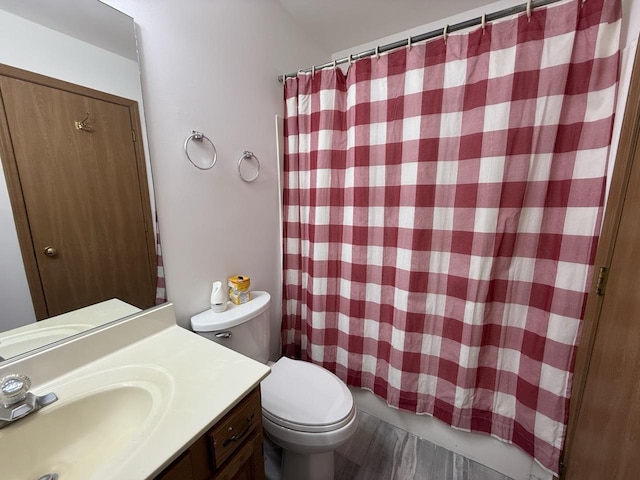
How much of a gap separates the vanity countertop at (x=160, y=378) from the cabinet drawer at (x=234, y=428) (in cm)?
4

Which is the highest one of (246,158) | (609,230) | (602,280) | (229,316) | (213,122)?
(213,122)

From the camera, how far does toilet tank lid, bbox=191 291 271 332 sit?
1.10 meters

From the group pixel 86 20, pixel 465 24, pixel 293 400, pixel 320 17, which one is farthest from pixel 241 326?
pixel 320 17

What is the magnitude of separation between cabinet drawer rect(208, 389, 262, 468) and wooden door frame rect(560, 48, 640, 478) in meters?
1.16

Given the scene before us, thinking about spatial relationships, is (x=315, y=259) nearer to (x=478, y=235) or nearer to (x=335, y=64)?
(x=478, y=235)

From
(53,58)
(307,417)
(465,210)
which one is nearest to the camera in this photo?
(53,58)

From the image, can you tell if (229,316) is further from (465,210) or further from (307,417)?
(465,210)

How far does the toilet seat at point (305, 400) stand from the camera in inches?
38.8

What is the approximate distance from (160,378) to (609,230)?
59.1 inches

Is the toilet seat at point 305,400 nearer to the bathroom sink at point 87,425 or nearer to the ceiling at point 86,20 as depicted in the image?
the bathroom sink at point 87,425

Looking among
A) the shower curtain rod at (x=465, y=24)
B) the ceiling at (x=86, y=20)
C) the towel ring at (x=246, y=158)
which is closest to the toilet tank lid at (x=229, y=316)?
the towel ring at (x=246, y=158)

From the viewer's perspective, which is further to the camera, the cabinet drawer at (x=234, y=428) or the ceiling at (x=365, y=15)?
the ceiling at (x=365, y=15)

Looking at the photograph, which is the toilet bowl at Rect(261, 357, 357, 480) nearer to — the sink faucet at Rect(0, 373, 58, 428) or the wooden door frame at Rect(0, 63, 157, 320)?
the sink faucet at Rect(0, 373, 58, 428)

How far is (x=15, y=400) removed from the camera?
0.62 metres
